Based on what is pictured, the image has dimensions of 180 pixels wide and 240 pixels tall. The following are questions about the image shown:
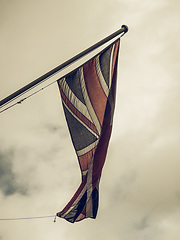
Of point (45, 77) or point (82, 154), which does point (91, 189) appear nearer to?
point (82, 154)

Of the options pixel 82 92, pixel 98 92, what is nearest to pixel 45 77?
pixel 82 92

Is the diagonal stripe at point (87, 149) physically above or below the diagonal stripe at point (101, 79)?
below

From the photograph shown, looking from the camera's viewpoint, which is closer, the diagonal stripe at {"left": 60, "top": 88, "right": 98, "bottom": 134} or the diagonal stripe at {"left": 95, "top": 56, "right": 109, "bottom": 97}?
the diagonal stripe at {"left": 60, "top": 88, "right": 98, "bottom": 134}

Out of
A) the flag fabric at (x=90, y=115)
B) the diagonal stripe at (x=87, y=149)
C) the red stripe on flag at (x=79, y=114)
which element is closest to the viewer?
the flag fabric at (x=90, y=115)

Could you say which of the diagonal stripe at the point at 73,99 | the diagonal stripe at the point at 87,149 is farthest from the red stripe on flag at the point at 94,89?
the diagonal stripe at the point at 87,149

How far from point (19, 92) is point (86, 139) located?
2.53 m

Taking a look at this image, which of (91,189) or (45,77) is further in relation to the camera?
(91,189)

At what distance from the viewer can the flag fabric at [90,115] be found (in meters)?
6.36

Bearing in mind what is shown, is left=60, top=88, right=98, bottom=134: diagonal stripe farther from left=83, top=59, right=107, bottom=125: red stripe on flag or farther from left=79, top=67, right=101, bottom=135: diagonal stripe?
left=83, top=59, right=107, bottom=125: red stripe on flag

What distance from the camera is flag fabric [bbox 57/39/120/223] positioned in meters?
6.36

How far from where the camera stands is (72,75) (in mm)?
6770

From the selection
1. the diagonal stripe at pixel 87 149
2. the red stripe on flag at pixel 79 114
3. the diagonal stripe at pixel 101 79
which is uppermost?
the diagonal stripe at pixel 101 79

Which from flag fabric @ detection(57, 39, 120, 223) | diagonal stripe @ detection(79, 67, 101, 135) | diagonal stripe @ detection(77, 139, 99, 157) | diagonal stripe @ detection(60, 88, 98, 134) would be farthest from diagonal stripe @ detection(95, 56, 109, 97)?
diagonal stripe @ detection(77, 139, 99, 157)

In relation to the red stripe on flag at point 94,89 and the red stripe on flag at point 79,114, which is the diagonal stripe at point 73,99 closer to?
the red stripe on flag at point 79,114
